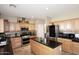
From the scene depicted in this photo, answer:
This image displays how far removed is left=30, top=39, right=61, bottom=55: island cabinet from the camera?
65.6 inches

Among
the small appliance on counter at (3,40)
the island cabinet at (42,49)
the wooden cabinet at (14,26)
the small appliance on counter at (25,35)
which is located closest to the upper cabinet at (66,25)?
the island cabinet at (42,49)

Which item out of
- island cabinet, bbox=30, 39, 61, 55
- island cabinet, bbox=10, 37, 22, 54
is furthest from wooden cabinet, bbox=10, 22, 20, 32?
island cabinet, bbox=30, 39, 61, 55

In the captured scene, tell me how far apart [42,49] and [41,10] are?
0.77 meters

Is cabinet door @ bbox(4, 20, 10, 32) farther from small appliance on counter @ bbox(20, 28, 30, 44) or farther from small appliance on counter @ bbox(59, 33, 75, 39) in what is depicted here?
small appliance on counter @ bbox(59, 33, 75, 39)

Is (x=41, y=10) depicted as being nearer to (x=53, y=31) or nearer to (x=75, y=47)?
(x=53, y=31)

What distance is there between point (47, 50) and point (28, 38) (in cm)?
45

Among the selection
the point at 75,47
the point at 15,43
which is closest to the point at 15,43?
the point at 15,43

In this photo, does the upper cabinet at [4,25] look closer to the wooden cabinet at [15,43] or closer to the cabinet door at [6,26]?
the cabinet door at [6,26]

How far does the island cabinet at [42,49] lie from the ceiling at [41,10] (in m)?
0.57

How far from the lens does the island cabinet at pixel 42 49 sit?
1667 mm

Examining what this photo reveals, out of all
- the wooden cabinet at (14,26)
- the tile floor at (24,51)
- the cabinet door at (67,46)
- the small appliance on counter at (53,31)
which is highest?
the wooden cabinet at (14,26)

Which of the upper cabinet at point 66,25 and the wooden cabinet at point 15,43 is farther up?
the upper cabinet at point 66,25
